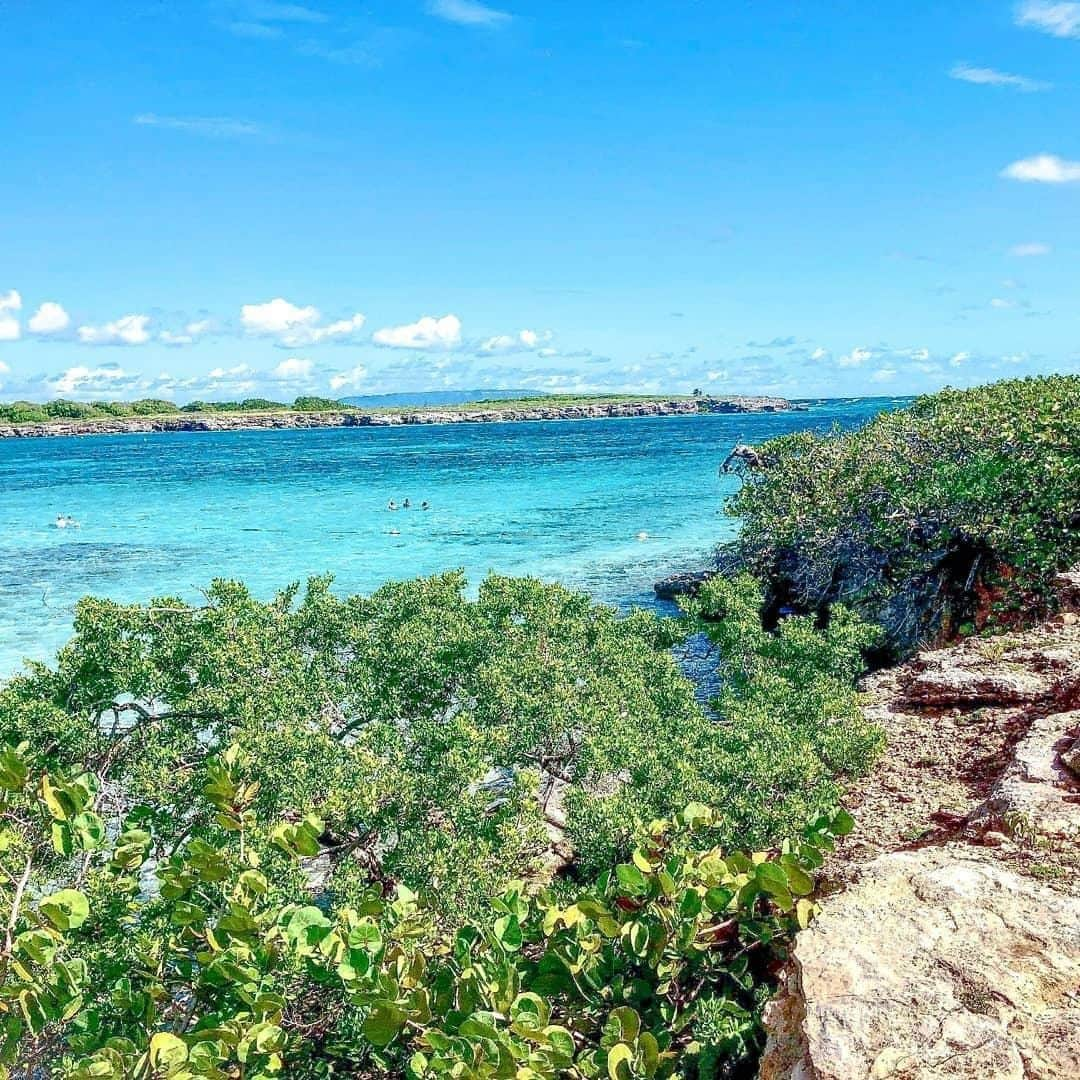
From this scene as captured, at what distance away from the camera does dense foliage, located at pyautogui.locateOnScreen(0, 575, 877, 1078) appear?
380 centimetres

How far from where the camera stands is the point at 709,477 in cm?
5691

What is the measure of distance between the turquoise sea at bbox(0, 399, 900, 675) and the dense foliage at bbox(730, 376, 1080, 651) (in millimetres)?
5338

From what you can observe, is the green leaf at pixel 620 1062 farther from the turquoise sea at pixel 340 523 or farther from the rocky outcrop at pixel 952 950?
the turquoise sea at pixel 340 523

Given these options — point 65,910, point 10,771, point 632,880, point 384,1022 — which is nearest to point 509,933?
point 632,880

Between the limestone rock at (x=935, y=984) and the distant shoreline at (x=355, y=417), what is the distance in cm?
15618

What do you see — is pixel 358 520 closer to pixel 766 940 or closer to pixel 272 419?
pixel 766 940

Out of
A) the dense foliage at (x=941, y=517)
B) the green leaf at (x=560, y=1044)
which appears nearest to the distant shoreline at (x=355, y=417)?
the dense foliage at (x=941, y=517)

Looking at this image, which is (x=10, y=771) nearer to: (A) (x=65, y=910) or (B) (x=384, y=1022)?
(A) (x=65, y=910)

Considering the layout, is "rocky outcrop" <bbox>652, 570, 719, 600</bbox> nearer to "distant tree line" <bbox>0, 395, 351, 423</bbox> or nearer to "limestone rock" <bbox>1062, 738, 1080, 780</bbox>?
"limestone rock" <bbox>1062, 738, 1080, 780</bbox>

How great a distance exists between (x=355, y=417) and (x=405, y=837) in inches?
6395

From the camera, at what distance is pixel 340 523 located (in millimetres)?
38281

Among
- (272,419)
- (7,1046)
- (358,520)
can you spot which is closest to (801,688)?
(7,1046)

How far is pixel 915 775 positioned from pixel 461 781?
3197 millimetres

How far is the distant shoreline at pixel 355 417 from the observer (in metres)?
147
